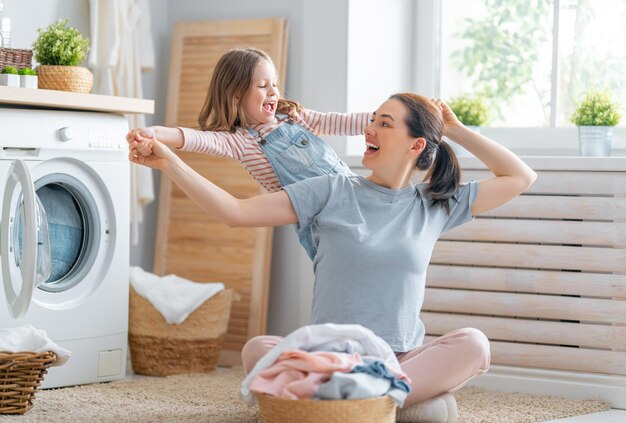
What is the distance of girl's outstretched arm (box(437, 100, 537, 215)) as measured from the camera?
2797mm

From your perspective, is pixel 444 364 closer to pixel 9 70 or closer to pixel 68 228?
pixel 68 228

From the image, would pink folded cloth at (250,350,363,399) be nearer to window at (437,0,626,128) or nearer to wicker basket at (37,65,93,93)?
wicker basket at (37,65,93,93)

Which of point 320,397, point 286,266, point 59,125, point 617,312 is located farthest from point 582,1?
point 320,397

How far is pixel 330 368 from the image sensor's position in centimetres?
232

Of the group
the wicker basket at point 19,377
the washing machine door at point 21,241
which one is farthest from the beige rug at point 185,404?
the washing machine door at point 21,241

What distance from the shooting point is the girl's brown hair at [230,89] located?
285 cm

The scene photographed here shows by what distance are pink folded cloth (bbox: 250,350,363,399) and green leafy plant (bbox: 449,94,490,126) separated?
1752 mm

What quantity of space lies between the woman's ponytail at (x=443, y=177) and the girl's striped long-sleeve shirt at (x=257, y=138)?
0.31 metres

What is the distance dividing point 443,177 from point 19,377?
1302mm

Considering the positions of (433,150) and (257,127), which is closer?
(433,150)

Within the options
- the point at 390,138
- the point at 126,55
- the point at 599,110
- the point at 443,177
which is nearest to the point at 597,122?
the point at 599,110

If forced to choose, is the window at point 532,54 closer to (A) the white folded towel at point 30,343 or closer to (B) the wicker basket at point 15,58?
(B) the wicker basket at point 15,58

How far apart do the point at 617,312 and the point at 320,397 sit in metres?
1.44

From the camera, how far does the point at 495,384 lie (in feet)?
11.7
